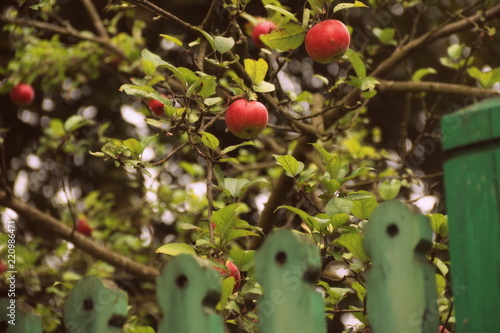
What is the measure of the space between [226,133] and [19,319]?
311 cm

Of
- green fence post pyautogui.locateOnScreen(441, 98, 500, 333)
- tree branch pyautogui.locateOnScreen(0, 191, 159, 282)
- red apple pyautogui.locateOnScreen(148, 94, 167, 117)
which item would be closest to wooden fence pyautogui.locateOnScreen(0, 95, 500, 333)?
green fence post pyautogui.locateOnScreen(441, 98, 500, 333)

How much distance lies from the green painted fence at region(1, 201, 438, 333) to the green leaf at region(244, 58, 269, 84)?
2.42 ft

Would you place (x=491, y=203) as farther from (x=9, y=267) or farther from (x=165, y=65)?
(x=9, y=267)

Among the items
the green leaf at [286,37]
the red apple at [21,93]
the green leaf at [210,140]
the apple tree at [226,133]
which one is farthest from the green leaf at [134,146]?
the red apple at [21,93]

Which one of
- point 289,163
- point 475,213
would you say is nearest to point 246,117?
point 289,163

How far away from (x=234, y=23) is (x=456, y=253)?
1.16 meters

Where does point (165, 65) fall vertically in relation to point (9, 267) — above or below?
above

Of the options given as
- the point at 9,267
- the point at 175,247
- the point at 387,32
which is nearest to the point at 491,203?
the point at 175,247

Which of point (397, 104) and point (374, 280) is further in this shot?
point (397, 104)

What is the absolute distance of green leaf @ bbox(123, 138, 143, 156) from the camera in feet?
5.45

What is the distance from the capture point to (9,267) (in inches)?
119

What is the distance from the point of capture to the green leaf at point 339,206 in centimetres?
138

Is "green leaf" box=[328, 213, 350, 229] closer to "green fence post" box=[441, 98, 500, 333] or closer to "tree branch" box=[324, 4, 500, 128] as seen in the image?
"green fence post" box=[441, 98, 500, 333]

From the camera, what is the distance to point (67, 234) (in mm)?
2570
